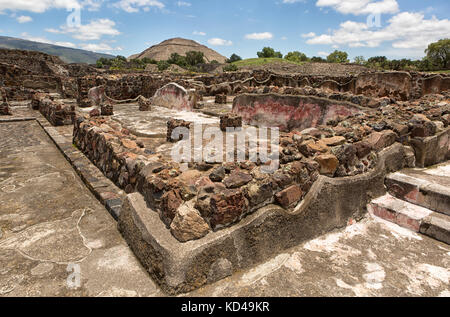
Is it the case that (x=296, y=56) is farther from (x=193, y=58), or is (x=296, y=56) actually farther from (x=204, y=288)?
(x=204, y=288)

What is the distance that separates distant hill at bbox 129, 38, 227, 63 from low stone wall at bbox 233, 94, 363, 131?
77838mm

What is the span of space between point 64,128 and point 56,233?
512 cm

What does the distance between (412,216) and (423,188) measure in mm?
404

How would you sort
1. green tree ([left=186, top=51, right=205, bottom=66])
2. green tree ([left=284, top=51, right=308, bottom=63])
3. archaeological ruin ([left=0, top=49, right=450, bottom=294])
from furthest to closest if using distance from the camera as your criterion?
green tree ([left=284, top=51, right=308, bottom=63]), green tree ([left=186, top=51, right=205, bottom=66]), archaeological ruin ([left=0, top=49, right=450, bottom=294])

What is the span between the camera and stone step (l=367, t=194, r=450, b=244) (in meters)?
2.51

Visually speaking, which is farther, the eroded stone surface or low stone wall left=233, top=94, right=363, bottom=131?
low stone wall left=233, top=94, right=363, bottom=131

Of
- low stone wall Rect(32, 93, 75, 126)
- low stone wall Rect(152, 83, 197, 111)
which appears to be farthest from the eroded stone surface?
low stone wall Rect(152, 83, 197, 111)

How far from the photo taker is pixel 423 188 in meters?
2.88

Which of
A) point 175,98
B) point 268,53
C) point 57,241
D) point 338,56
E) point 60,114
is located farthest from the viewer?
point 338,56

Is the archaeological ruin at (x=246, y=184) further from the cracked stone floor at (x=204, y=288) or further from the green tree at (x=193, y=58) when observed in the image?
the green tree at (x=193, y=58)

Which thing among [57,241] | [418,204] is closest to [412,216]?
[418,204]

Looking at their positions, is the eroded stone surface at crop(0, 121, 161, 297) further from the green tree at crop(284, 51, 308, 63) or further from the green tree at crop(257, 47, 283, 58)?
the green tree at crop(257, 47, 283, 58)
